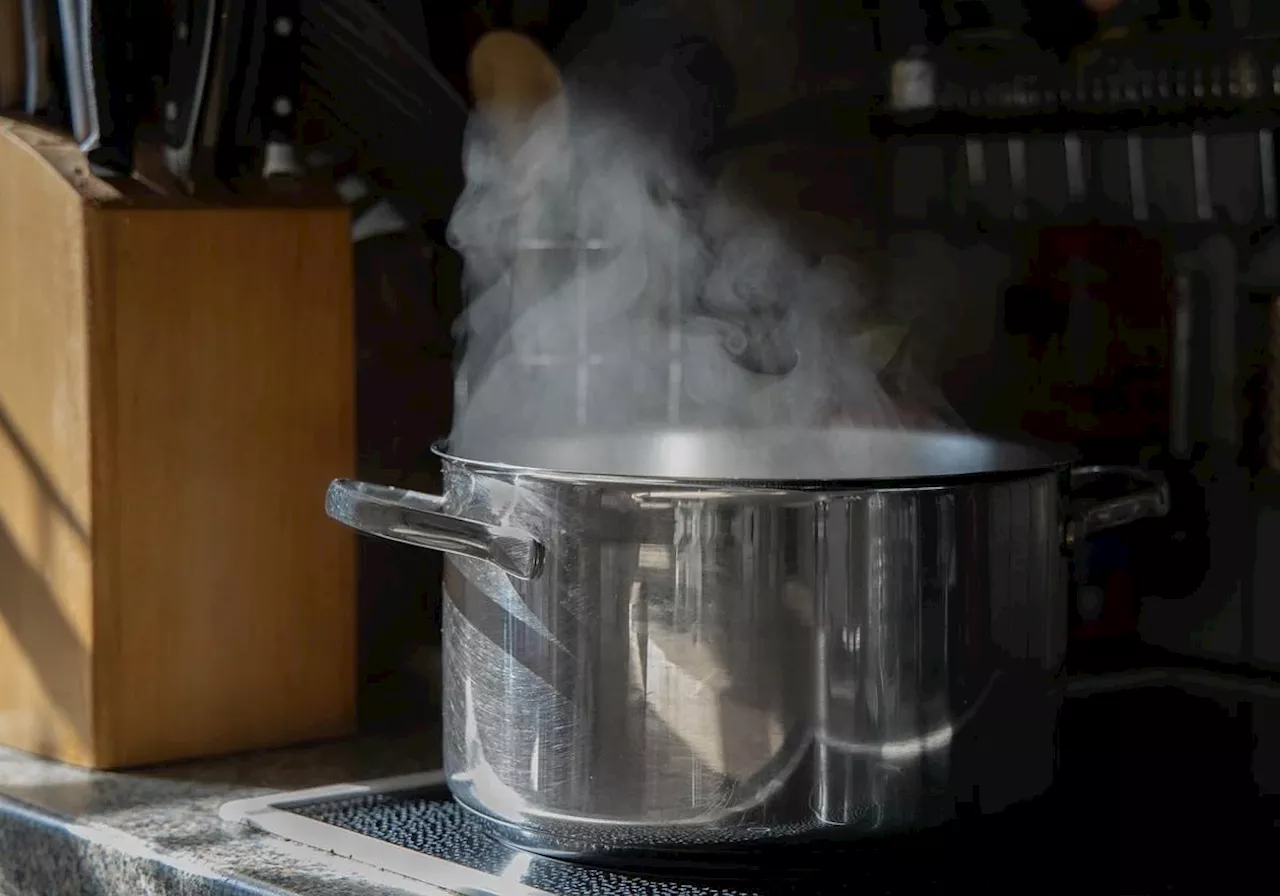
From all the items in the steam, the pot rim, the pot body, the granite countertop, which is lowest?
the granite countertop

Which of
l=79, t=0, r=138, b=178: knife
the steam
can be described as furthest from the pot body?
l=79, t=0, r=138, b=178: knife

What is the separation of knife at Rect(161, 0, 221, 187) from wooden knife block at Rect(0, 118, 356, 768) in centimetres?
5

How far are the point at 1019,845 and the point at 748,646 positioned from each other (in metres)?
0.20

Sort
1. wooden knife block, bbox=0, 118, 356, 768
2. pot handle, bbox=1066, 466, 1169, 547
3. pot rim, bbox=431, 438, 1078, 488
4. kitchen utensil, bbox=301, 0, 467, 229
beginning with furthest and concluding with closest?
kitchen utensil, bbox=301, 0, 467, 229, wooden knife block, bbox=0, 118, 356, 768, pot handle, bbox=1066, 466, 1169, 547, pot rim, bbox=431, 438, 1078, 488

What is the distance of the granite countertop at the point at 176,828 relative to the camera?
0.81 meters

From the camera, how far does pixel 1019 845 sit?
0.84 metres

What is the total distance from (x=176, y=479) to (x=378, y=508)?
11.0 inches

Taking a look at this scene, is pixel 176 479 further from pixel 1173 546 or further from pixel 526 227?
pixel 1173 546

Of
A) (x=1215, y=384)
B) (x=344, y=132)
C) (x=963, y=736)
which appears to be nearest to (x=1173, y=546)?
(x=1215, y=384)

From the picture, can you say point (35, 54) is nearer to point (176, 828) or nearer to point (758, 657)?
point (176, 828)

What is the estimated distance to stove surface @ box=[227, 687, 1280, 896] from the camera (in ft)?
2.59

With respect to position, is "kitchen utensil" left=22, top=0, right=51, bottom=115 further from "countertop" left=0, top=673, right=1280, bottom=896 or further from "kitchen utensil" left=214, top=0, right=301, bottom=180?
"countertop" left=0, top=673, right=1280, bottom=896

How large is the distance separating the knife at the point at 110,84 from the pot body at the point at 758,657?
385 mm

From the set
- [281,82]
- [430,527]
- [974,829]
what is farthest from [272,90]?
[974,829]
